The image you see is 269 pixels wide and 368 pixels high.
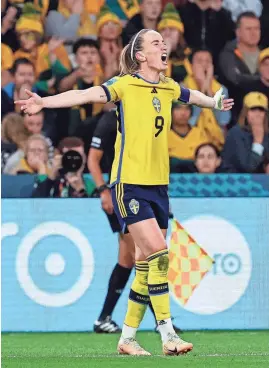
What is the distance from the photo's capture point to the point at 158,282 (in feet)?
19.3

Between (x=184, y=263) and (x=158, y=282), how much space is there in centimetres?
363

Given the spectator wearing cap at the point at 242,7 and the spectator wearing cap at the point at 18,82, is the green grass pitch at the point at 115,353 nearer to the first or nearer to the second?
the spectator wearing cap at the point at 18,82

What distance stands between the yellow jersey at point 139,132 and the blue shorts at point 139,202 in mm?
49

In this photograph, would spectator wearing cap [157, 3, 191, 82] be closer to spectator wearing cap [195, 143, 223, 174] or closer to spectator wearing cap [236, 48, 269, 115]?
spectator wearing cap [236, 48, 269, 115]

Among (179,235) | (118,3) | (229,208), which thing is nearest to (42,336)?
(179,235)

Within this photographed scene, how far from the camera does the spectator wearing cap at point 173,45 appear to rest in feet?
38.2

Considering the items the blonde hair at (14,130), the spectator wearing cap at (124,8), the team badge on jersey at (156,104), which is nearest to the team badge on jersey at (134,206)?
the team badge on jersey at (156,104)

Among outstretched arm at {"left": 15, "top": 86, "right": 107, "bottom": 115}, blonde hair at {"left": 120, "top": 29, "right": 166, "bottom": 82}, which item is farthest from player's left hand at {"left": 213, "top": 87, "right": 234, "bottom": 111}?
outstretched arm at {"left": 15, "top": 86, "right": 107, "bottom": 115}

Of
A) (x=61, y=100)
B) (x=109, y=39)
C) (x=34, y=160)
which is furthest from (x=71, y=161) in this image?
(x=61, y=100)

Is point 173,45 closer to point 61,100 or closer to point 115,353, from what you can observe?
point 115,353

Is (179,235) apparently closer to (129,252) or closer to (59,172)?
(129,252)

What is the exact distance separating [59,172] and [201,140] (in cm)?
174

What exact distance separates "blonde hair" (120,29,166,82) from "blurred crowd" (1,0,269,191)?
4757 mm

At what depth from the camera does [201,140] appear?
36.9 feet
